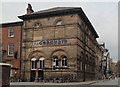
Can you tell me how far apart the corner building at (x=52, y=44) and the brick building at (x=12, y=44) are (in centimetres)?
129

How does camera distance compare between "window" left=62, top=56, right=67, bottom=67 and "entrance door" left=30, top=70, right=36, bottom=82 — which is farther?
"entrance door" left=30, top=70, right=36, bottom=82

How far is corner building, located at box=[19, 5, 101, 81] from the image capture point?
1145 inches

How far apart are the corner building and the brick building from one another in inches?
50.8

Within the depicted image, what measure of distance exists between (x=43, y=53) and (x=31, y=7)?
32.6 feet

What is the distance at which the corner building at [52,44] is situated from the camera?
2908 cm

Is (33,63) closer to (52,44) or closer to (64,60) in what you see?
(52,44)

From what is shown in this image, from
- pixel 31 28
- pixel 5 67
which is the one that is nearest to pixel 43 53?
pixel 31 28

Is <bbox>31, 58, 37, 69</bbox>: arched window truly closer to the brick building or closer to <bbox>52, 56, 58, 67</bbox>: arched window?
the brick building

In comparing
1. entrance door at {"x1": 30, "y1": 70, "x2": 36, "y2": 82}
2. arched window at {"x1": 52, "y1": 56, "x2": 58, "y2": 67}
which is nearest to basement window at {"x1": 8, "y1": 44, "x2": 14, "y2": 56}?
entrance door at {"x1": 30, "y1": 70, "x2": 36, "y2": 82}

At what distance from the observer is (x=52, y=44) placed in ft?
100

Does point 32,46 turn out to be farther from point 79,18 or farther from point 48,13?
point 79,18

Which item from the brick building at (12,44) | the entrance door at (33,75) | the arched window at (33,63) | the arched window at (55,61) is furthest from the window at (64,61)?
the brick building at (12,44)

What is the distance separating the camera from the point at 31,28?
32.6 metres

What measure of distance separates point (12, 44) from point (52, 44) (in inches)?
323
